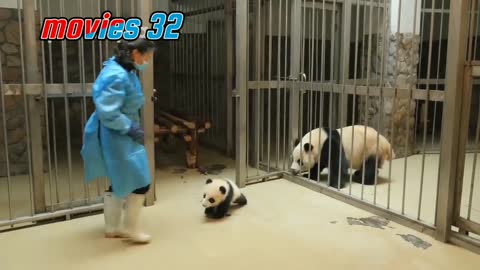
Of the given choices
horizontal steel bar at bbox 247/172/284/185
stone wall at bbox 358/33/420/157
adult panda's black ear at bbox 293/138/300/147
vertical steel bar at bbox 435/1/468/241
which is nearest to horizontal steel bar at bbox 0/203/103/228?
horizontal steel bar at bbox 247/172/284/185

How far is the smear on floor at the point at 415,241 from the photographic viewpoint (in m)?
2.91

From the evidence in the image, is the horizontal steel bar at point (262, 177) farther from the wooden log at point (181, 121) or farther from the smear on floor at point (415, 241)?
the smear on floor at point (415, 241)

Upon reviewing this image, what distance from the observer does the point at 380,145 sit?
4164 millimetres

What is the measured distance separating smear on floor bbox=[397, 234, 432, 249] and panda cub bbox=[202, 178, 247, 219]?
4.30 ft

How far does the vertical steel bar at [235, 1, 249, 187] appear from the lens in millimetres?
3953

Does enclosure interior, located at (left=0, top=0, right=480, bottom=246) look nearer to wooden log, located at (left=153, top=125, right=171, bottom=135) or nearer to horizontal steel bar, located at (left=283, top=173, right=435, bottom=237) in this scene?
horizontal steel bar, located at (left=283, top=173, right=435, bottom=237)

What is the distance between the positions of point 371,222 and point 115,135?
6.68 ft

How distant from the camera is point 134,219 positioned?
114 inches

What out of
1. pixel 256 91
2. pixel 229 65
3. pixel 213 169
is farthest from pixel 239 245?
pixel 229 65

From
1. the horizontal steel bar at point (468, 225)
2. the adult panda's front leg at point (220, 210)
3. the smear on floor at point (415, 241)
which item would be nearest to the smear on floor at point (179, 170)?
the adult panda's front leg at point (220, 210)

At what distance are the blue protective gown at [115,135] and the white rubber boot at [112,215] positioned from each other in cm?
20

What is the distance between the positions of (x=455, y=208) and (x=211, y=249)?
169cm

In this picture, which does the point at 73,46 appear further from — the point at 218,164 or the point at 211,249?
the point at 211,249

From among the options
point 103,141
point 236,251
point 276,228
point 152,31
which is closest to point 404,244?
point 276,228
